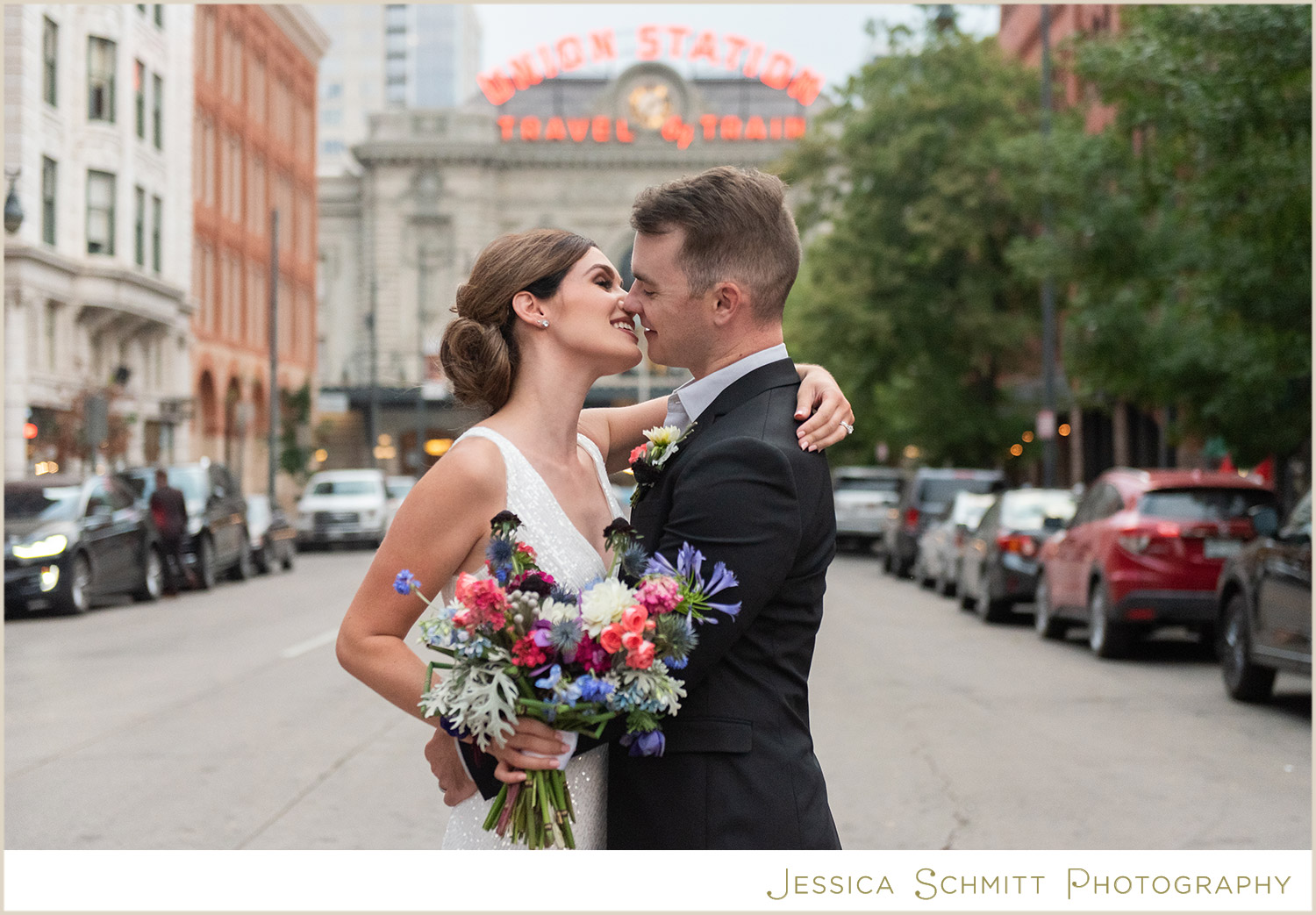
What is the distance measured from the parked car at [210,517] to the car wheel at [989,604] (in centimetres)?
1172

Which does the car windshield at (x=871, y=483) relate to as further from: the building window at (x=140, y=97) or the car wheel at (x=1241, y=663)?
the car wheel at (x=1241, y=663)

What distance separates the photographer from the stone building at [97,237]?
113ft

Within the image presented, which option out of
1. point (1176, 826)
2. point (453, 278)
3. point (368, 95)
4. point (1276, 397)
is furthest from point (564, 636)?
point (368, 95)

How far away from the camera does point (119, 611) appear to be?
68.2 feet

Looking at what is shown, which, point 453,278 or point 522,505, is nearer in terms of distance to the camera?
point 522,505

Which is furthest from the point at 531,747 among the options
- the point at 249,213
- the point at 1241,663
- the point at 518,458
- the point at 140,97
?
the point at 249,213

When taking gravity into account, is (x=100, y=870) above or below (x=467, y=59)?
below

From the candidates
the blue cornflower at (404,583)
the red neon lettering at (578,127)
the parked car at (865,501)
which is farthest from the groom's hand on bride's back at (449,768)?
the red neon lettering at (578,127)

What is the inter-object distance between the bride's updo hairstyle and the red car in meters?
12.4

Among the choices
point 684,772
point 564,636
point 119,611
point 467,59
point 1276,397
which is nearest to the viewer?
point 564,636

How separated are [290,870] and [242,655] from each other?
1284 centimetres

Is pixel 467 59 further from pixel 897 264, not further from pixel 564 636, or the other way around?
pixel 564 636

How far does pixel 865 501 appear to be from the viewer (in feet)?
121

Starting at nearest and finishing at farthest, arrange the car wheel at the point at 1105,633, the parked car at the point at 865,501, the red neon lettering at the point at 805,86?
the car wheel at the point at 1105,633, the parked car at the point at 865,501, the red neon lettering at the point at 805,86
